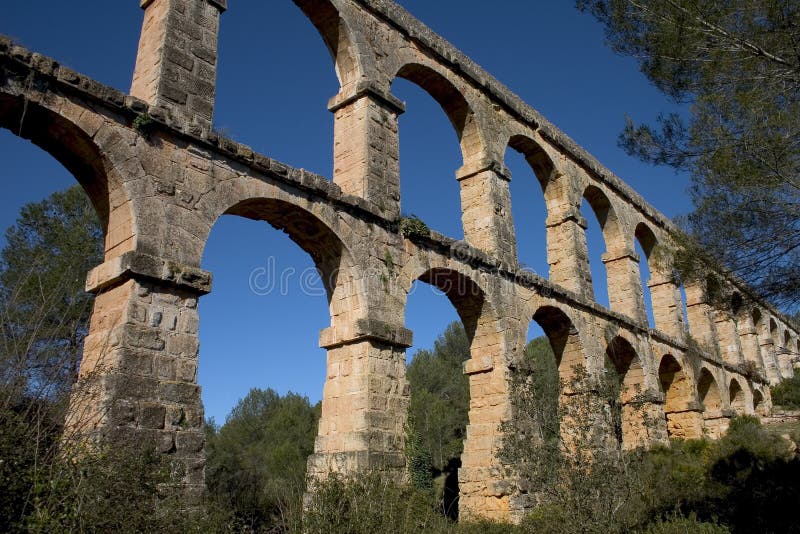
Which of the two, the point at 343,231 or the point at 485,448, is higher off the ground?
the point at 343,231

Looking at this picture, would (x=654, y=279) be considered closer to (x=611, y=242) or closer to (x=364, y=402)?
(x=611, y=242)

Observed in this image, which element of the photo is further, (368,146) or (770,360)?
(770,360)

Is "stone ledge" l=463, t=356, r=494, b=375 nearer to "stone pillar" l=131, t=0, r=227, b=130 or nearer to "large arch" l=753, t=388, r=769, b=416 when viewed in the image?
"stone pillar" l=131, t=0, r=227, b=130

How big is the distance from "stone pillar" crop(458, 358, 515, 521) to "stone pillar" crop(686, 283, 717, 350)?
12.4 metres

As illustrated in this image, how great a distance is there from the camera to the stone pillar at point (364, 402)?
7160 mm

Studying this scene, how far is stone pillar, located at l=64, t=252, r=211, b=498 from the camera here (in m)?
5.05

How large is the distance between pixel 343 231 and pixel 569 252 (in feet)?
21.7

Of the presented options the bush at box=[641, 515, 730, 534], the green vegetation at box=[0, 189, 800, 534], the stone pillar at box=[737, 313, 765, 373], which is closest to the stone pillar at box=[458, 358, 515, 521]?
the green vegetation at box=[0, 189, 800, 534]

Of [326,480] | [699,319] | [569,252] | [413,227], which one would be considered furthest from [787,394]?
[326,480]

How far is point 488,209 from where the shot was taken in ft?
35.7

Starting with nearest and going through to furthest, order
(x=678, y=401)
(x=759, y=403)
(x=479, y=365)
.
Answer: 1. (x=479, y=365)
2. (x=678, y=401)
3. (x=759, y=403)

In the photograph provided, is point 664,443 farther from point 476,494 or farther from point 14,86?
point 14,86

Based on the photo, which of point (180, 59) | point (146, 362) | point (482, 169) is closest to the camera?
point (146, 362)

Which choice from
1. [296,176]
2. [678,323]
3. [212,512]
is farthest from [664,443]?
[212,512]
